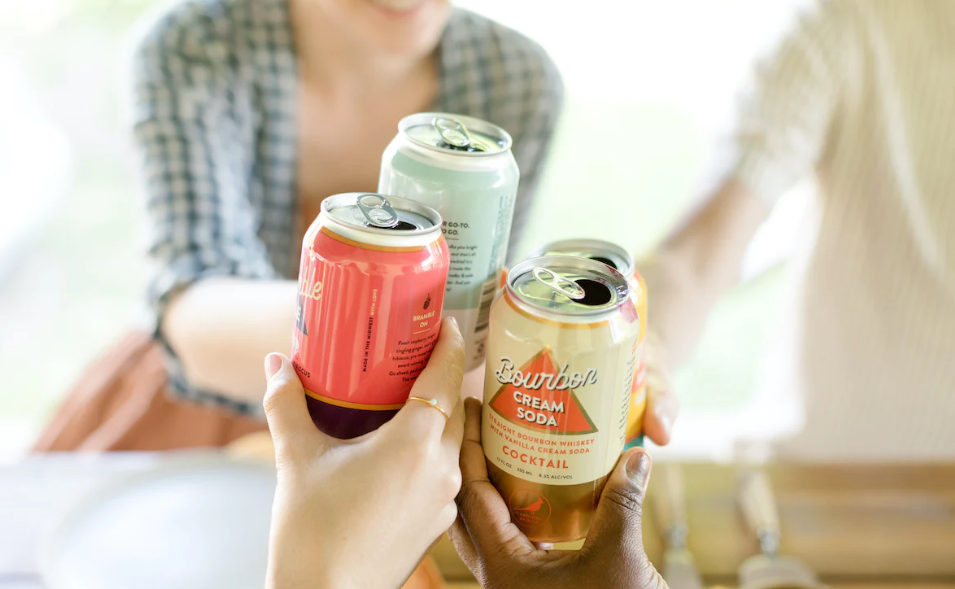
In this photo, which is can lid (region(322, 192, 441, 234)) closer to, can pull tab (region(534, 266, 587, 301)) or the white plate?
can pull tab (region(534, 266, 587, 301))

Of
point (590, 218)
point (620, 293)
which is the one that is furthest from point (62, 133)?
point (620, 293)

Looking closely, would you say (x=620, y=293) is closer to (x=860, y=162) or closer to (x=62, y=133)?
(x=860, y=162)

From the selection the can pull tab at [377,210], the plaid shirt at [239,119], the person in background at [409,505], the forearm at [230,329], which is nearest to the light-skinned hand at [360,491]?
the person in background at [409,505]

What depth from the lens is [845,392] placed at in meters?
1.43

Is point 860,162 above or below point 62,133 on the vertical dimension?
above

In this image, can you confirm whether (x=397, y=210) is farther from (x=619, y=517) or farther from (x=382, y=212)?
(x=619, y=517)

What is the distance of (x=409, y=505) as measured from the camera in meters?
0.56

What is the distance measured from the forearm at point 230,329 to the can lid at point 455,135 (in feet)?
1.06

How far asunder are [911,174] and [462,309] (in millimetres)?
989

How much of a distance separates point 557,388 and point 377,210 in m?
0.19

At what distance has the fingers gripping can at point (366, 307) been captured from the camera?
0.54 metres

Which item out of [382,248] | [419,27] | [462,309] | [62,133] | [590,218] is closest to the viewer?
[382,248]

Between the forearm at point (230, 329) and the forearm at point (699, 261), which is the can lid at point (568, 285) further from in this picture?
the forearm at point (699, 261)

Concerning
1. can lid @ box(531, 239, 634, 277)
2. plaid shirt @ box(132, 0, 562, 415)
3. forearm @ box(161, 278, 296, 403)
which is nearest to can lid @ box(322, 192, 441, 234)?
can lid @ box(531, 239, 634, 277)
